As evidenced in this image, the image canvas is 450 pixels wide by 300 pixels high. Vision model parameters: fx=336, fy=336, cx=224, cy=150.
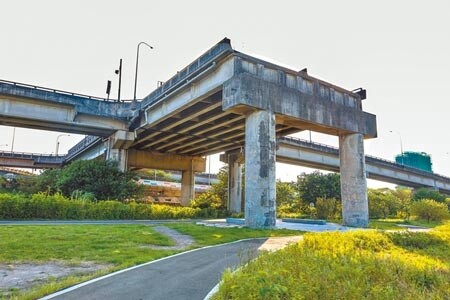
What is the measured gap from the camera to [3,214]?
2003 cm

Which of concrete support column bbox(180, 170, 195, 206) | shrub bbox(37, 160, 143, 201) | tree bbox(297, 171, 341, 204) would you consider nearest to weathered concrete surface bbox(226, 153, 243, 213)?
concrete support column bbox(180, 170, 195, 206)

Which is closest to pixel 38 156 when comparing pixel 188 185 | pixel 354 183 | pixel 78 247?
pixel 188 185

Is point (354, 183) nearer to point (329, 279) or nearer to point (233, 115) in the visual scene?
point (233, 115)

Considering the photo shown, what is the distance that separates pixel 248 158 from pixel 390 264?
12408 mm

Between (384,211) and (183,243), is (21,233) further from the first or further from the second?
(384,211)

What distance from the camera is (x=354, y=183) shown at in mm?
23094

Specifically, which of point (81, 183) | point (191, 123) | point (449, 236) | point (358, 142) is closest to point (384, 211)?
point (358, 142)

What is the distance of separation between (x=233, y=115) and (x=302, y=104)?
5.87 metres

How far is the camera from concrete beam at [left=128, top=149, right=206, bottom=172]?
3800 centimetres

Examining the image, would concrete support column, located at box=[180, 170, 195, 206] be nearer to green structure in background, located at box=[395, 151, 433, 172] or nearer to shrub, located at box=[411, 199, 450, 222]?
shrub, located at box=[411, 199, 450, 222]

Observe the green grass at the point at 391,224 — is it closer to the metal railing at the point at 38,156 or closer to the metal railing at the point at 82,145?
the metal railing at the point at 82,145

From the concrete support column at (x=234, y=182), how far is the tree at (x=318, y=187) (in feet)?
29.7

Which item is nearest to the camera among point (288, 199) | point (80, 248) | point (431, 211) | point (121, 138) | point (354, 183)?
point (80, 248)

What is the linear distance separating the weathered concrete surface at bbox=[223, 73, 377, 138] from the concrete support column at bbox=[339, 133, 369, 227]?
1023 millimetres
